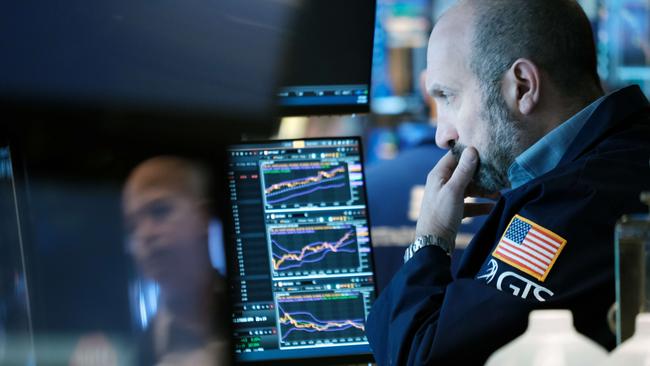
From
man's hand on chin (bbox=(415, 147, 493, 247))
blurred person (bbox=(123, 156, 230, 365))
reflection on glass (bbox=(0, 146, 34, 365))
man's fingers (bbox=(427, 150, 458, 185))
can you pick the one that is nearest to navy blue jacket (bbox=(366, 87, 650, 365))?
man's hand on chin (bbox=(415, 147, 493, 247))

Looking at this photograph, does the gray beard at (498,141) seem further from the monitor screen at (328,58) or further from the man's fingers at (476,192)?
the monitor screen at (328,58)

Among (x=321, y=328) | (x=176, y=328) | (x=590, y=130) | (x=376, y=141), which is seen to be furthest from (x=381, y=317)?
(x=376, y=141)

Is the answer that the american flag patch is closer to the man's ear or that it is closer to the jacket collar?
the jacket collar

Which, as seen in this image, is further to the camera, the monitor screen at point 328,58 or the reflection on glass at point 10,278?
the monitor screen at point 328,58

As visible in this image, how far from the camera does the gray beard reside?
2176 mm

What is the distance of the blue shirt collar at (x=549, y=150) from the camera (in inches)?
82.7

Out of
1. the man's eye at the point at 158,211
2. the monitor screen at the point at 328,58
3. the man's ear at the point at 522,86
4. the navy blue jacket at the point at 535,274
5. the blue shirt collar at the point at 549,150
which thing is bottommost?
the navy blue jacket at the point at 535,274

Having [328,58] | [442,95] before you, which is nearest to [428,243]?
[442,95]

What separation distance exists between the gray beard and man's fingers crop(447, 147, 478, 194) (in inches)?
0.9

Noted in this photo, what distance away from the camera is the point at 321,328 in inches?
84.6

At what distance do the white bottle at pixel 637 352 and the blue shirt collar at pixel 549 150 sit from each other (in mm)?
1167

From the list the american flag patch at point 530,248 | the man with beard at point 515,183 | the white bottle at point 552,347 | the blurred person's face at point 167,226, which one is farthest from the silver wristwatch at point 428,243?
the white bottle at point 552,347

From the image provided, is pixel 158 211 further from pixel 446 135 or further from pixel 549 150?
pixel 549 150

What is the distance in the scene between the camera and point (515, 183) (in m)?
2.24
